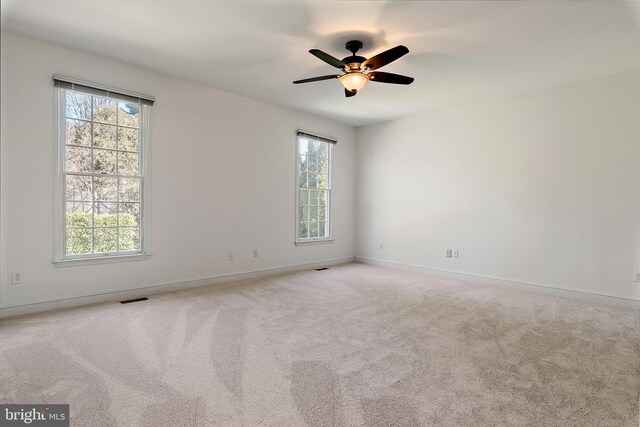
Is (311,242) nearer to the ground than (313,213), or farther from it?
nearer to the ground

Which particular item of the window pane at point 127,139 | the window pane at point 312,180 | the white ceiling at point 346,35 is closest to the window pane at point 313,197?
the window pane at point 312,180

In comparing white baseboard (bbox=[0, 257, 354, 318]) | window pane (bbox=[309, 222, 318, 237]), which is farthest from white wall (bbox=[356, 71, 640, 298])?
white baseboard (bbox=[0, 257, 354, 318])

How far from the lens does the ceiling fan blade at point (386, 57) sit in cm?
268

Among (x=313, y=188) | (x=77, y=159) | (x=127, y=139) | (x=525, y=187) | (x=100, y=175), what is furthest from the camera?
(x=313, y=188)

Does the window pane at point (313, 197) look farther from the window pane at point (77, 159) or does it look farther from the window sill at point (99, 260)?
the window pane at point (77, 159)

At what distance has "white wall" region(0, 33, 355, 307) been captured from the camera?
3.21m

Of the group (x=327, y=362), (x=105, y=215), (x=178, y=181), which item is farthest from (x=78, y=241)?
(x=327, y=362)

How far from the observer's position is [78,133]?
3574 mm

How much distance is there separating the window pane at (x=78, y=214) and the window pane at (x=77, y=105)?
96 cm

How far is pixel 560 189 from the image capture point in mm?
4277

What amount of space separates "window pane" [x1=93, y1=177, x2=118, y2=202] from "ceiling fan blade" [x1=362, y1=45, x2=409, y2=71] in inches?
122

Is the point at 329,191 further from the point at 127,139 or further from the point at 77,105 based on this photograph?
the point at 77,105

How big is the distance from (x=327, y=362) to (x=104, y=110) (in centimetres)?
364

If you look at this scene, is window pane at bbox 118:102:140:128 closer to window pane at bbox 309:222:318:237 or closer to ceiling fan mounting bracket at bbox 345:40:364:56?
ceiling fan mounting bracket at bbox 345:40:364:56
